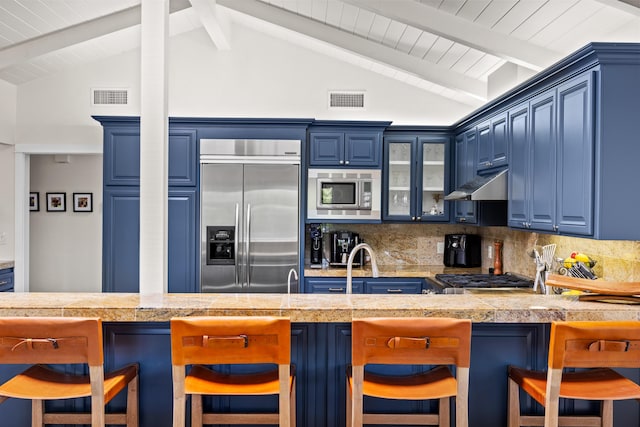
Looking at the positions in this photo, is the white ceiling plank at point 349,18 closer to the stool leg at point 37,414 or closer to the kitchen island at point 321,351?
the kitchen island at point 321,351

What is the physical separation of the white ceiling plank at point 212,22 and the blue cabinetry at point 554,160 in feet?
8.29

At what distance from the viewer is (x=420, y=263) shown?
5270 mm

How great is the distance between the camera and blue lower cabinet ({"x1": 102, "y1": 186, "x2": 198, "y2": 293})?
4.64 meters

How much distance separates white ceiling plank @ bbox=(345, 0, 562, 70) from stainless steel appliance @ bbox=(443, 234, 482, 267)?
6.95 feet

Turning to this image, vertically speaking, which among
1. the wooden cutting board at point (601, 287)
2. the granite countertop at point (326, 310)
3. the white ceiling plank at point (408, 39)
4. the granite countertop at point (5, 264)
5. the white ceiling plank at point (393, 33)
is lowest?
Answer: the granite countertop at point (5, 264)

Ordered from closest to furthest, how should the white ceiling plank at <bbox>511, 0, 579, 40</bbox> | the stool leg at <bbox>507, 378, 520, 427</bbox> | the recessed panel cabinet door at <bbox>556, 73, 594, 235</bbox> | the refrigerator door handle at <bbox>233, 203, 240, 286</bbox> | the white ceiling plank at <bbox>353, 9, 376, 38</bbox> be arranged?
the stool leg at <bbox>507, 378, 520, 427</bbox>
the recessed panel cabinet door at <bbox>556, 73, 594, 235</bbox>
the white ceiling plank at <bbox>511, 0, 579, 40</bbox>
the white ceiling plank at <bbox>353, 9, 376, 38</bbox>
the refrigerator door handle at <bbox>233, 203, 240, 286</bbox>

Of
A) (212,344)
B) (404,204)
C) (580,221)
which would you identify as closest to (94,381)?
(212,344)

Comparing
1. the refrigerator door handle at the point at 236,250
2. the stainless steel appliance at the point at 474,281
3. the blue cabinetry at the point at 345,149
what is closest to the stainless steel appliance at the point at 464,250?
the stainless steel appliance at the point at 474,281

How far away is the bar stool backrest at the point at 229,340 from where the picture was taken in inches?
65.8

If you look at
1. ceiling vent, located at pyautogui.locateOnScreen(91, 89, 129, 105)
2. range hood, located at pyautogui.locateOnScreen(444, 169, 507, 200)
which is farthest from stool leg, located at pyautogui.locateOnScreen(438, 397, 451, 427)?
ceiling vent, located at pyautogui.locateOnScreen(91, 89, 129, 105)

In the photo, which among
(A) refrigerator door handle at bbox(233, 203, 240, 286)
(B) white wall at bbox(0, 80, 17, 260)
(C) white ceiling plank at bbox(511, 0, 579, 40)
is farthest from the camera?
(B) white wall at bbox(0, 80, 17, 260)

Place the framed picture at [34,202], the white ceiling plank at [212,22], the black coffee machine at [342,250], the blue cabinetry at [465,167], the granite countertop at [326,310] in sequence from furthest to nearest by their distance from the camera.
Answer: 1. the framed picture at [34,202]
2. the black coffee machine at [342,250]
3. the blue cabinetry at [465,167]
4. the white ceiling plank at [212,22]
5. the granite countertop at [326,310]

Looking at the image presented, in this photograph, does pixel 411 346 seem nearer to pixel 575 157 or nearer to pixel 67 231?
pixel 575 157

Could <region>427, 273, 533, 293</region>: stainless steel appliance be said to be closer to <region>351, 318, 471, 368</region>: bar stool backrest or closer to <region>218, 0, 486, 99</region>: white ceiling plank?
<region>218, 0, 486, 99</region>: white ceiling plank
